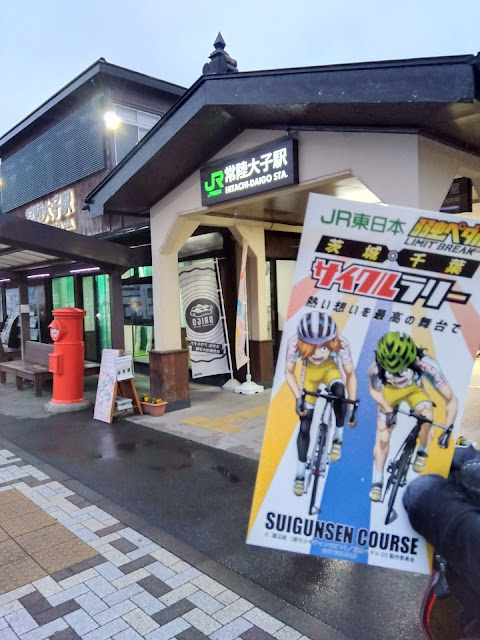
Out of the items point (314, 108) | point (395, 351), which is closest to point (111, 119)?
point (314, 108)

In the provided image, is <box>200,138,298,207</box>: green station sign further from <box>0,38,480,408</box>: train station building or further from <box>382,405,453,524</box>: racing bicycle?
<box>382,405,453,524</box>: racing bicycle

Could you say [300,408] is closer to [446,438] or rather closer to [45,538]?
[446,438]

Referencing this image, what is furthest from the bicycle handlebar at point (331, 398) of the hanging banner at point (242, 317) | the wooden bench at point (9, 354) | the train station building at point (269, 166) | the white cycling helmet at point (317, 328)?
the wooden bench at point (9, 354)

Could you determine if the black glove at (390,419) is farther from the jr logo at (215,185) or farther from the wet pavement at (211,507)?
the jr logo at (215,185)

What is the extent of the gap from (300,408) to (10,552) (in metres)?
2.87

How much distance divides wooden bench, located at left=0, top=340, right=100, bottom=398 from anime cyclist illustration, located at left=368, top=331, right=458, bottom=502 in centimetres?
827

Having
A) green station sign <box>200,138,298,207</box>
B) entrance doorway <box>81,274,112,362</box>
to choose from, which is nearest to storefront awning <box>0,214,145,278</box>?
green station sign <box>200,138,298,207</box>

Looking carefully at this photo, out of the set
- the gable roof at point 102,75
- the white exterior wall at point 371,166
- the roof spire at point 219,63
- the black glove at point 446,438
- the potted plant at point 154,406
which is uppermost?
the gable roof at point 102,75

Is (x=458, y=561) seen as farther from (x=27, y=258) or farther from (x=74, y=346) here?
(x=27, y=258)

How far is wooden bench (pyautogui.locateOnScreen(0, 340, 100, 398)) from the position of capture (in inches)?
378

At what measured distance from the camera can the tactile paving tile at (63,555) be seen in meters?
3.49

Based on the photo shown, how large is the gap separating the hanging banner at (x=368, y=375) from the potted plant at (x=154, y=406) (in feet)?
18.5

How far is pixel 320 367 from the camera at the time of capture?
7.25ft

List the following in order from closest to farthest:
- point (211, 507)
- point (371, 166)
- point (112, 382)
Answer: point (211, 507) → point (371, 166) → point (112, 382)
